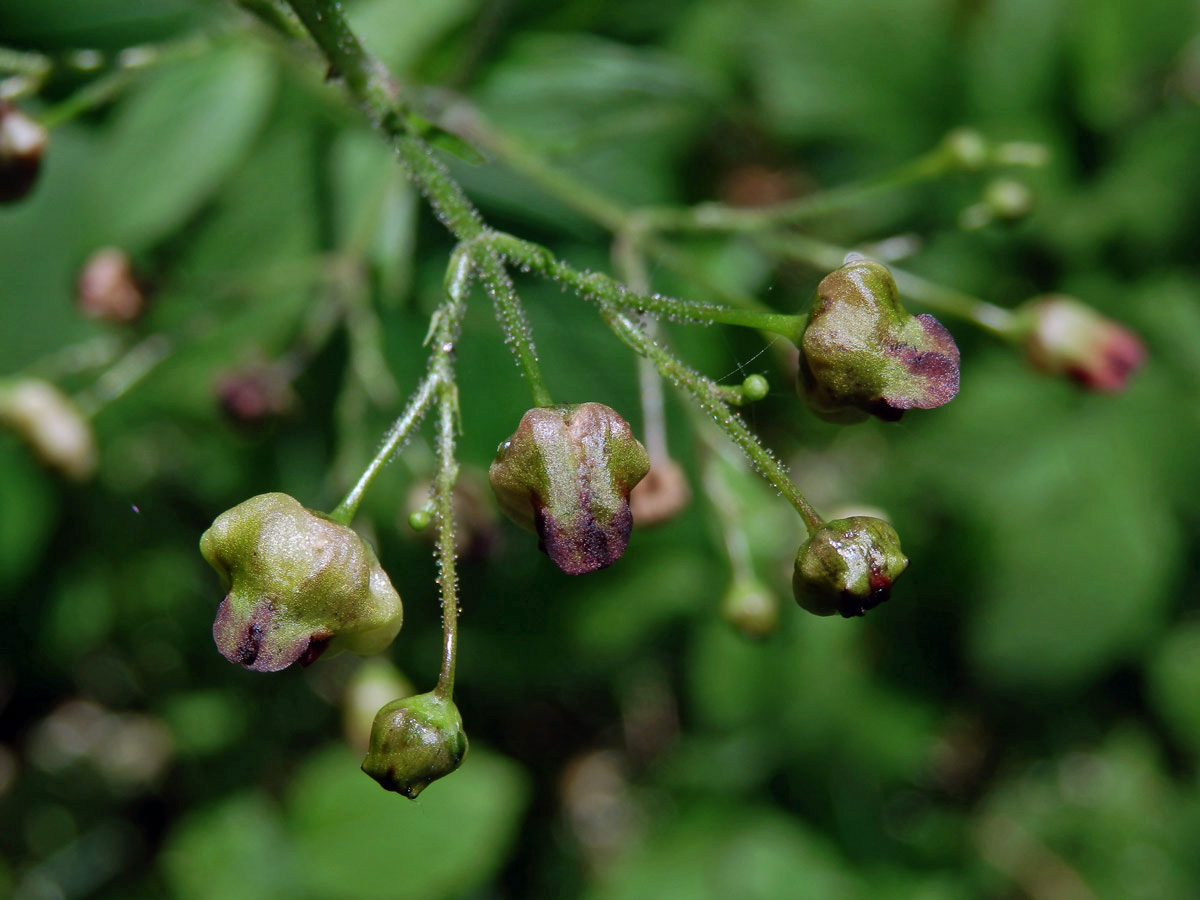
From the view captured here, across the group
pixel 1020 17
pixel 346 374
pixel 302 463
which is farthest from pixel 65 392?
pixel 1020 17

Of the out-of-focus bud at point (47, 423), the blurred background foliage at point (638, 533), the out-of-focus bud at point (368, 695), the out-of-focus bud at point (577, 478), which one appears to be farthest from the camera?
the blurred background foliage at point (638, 533)

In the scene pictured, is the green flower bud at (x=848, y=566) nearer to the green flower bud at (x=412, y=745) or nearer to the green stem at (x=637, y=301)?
the green stem at (x=637, y=301)

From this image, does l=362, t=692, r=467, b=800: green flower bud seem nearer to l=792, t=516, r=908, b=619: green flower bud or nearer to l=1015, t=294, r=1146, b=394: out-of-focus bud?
l=792, t=516, r=908, b=619: green flower bud

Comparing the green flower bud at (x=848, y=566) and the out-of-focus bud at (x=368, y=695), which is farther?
the out-of-focus bud at (x=368, y=695)

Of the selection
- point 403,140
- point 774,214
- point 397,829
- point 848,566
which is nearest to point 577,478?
point 848,566

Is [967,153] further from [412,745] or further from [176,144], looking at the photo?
[176,144]

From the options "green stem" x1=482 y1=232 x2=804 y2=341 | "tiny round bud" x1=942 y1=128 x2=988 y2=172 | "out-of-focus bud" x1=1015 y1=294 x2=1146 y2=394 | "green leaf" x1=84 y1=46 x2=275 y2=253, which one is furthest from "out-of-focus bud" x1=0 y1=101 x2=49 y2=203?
"out-of-focus bud" x1=1015 y1=294 x2=1146 y2=394

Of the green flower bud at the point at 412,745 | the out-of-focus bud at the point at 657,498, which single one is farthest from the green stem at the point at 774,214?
the green flower bud at the point at 412,745
